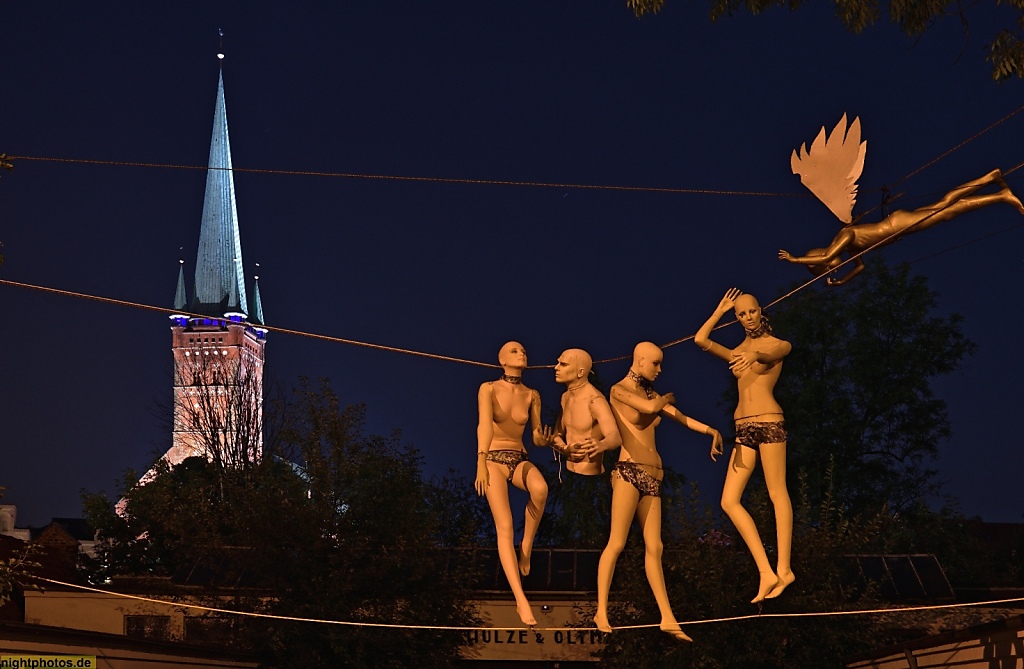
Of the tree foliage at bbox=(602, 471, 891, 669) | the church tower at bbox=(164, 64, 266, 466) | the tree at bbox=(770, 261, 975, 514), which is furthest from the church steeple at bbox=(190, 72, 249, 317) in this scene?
the tree foliage at bbox=(602, 471, 891, 669)

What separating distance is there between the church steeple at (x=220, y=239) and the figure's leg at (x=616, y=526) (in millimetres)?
119247

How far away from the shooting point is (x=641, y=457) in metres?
10.5

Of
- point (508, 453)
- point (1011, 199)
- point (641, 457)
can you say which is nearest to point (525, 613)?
point (508, 453)

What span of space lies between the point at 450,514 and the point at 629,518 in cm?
4214

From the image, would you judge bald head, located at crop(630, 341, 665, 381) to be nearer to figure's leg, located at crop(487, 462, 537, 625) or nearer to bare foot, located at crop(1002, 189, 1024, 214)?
figure's leg, located at crop(487, 462, 537, 625)

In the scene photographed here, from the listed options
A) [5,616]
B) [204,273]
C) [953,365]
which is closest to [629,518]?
[5,616]

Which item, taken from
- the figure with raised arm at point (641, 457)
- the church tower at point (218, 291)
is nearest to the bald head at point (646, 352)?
the figure with raised arm at point (641, 457)

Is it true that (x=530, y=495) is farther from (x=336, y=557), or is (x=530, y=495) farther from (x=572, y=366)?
(x=336, y=557)

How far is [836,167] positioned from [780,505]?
98.3 inches

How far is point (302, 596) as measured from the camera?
24.8 m

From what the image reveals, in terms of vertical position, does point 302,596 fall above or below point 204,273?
below

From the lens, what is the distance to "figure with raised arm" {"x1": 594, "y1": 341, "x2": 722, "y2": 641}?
10484mm

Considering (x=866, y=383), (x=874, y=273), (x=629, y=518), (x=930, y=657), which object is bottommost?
(x=930, y=657)

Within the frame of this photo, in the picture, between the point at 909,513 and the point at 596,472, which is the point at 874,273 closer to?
the point at 909,513
